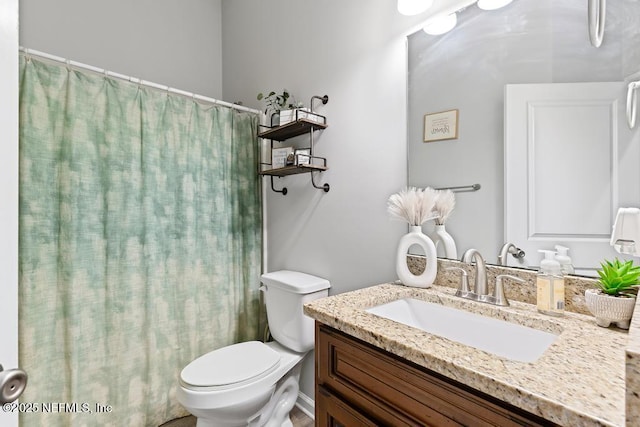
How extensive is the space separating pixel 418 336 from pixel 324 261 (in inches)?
37.8

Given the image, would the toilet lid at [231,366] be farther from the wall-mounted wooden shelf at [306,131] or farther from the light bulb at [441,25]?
the light bulb at [441,25]

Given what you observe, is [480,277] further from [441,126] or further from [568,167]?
[441,126]

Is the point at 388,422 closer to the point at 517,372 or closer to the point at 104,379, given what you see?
the point at 517,372

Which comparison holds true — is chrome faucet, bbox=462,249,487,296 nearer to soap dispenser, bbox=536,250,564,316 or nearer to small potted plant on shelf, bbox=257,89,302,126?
soap dispenser, bbox=536,250,564,316

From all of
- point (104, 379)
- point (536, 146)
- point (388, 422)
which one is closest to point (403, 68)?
point (536, 146)

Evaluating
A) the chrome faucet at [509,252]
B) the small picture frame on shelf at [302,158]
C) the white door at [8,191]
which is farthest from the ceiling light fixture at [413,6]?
the white door at [8,191]

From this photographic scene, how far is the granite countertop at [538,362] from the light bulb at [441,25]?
3.42 feet

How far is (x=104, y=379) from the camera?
1.48m

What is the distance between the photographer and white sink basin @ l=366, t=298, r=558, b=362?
2.63 feet

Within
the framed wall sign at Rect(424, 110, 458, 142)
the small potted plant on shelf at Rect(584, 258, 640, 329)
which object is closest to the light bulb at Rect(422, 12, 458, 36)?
the framed wall sign at Rect(424, 110, 458, 142)

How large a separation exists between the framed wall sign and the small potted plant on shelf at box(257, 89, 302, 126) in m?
0.70

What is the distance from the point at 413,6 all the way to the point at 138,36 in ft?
6.51

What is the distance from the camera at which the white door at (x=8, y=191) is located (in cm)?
53

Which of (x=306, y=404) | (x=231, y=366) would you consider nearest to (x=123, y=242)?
(x=231, y=366)
